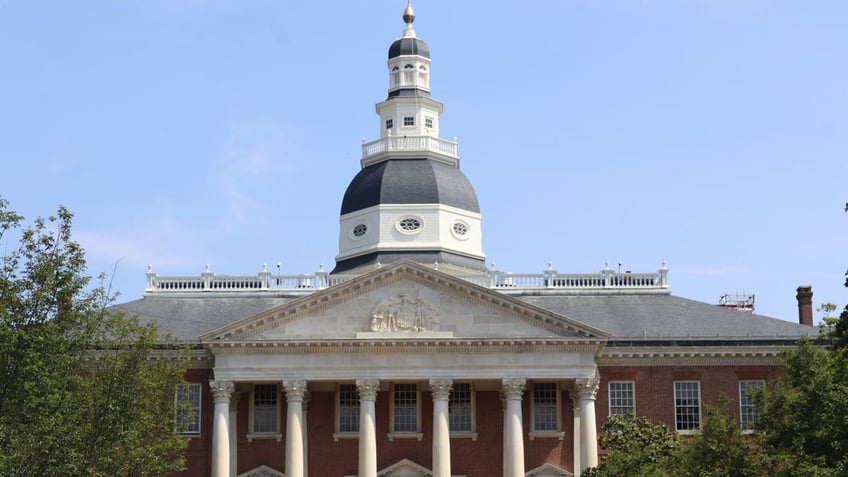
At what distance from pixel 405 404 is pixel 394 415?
0.72 meters

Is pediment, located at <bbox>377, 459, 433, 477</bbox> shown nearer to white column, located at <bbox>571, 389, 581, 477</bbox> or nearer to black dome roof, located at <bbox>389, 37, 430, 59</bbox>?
white column, located at <bbox>571, 389, 581, 477</bbox>

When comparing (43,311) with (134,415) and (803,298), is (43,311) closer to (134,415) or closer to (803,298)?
(134,415)

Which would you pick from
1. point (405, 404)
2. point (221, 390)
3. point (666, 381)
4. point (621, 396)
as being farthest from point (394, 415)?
point (666, 381)

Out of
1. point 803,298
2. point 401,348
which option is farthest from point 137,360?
point 803,298

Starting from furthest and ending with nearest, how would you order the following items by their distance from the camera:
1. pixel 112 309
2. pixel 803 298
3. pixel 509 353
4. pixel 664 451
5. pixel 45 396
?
pixel 803 298 < pixel 112 309 < pixel 509 353 < pixel 664 451 < pixel 45 396

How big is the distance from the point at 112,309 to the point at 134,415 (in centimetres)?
2427

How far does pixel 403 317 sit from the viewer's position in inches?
2995

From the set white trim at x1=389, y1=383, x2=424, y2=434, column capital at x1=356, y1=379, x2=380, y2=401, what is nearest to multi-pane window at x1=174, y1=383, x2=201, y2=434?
column capital at x1=356, y1=379, x2=380, y2=401

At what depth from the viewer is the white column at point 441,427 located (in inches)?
2931

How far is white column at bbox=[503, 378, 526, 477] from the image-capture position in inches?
2933

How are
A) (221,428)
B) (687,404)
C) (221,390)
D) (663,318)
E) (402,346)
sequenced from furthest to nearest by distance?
(663,318) → (687,404) → (402,346) → (221,390) → (221,428)

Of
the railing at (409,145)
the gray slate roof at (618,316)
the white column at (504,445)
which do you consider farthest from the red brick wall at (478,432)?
the railing at (409,145)

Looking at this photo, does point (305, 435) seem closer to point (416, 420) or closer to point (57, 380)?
point (416, 420)

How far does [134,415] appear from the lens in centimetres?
5734
